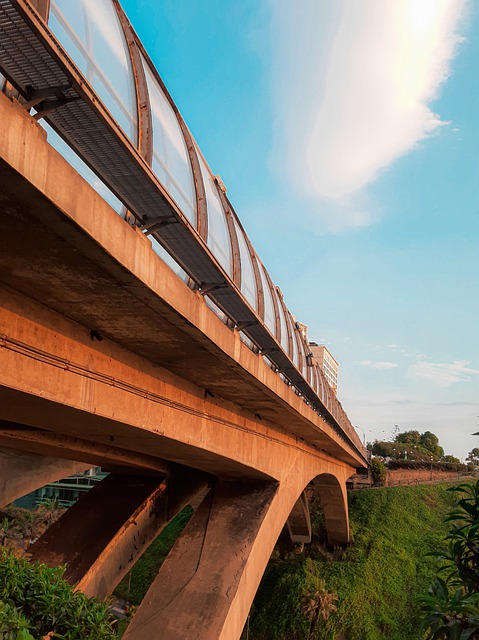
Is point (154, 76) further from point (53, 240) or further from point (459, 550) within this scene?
point (459, 550)

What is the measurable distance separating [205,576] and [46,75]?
1203 centimetres

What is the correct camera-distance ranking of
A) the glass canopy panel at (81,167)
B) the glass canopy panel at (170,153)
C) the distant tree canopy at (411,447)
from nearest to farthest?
the glass canopy panel at (81,167) → the glass canopy panel at (170,153) → the distant tree canopy at (411,447)

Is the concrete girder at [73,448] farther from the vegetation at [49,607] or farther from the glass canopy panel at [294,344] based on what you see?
the glass canopy panel at [294,344]

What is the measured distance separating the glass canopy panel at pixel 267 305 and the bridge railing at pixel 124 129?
1.42 meters

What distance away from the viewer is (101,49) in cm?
502

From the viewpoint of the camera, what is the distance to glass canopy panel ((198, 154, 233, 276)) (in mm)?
7992

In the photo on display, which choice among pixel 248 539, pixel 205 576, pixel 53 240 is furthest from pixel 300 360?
pixel 53 240

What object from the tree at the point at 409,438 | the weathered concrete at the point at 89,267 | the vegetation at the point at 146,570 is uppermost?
the tree at the point at 409,438

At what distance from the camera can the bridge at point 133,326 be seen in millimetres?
4332

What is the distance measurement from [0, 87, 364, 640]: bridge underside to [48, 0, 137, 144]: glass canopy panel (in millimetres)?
890

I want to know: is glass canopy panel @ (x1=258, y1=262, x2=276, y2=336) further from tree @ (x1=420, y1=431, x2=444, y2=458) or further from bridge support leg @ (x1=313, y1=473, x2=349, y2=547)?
tree @ (x1=420, y1=431, x2=444, y2=458)

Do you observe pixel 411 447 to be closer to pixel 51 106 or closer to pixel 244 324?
pixel 244 324

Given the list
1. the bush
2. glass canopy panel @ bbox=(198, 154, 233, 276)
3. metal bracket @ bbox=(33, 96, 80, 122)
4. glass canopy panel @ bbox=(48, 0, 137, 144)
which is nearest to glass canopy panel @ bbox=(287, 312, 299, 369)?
glass canopy panel @ bbox=(198, 154, 233, 276)

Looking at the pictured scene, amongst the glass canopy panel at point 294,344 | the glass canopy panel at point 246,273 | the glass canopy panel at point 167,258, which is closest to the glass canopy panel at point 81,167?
the glass canopy panel at point 167,258
